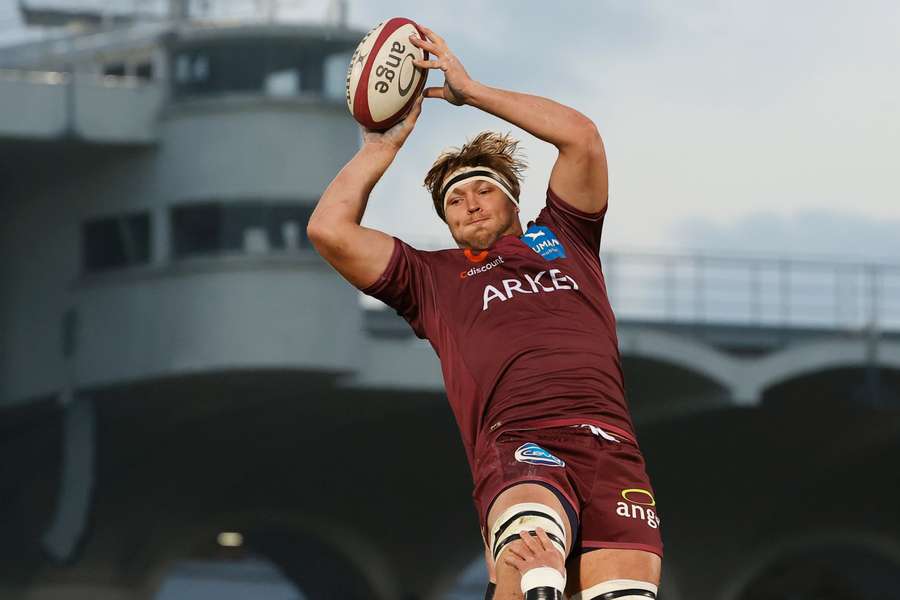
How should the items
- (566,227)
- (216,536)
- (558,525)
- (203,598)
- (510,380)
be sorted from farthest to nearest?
(203,598) < (216,536) < (566,227) < (510,380) < (558,525)

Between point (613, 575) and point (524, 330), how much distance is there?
97 cm

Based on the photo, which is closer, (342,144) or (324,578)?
(342,144)

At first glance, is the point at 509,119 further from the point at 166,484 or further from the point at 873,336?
the point at 166,484

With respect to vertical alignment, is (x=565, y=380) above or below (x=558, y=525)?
above

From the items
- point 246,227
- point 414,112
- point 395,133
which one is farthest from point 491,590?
point 246,227

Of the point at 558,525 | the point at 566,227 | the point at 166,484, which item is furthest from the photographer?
the point at 166,484

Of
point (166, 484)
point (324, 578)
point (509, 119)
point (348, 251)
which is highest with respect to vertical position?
point (509, 119)

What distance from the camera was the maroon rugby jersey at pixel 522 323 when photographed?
6.70 meters

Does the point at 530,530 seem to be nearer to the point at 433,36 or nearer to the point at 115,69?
the point at 433,36

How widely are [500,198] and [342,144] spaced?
27.3m

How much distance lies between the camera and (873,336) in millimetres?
37344

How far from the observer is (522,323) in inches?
267

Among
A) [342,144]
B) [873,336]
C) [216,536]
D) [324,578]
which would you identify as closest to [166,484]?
[216,536]

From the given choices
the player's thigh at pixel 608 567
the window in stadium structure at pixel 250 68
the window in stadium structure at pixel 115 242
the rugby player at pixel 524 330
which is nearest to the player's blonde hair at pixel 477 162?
the rugby player at pixel 524 330
